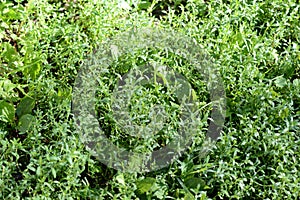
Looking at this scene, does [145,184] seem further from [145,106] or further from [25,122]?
[25,122]

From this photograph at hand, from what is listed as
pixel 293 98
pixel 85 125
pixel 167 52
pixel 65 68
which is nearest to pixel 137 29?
pixel 167 52

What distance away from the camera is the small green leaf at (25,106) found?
10.7 ft

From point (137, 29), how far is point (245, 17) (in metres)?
0.86

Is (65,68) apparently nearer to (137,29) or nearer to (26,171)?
(137,29)

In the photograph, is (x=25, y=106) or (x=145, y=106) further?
(x=25, y=106)

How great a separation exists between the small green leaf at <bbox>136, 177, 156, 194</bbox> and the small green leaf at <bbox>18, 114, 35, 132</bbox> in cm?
74

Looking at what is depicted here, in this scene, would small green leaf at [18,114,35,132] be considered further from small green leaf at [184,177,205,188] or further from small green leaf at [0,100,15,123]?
small green leaf at [184,177,205,188]

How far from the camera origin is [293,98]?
3479 millimetres

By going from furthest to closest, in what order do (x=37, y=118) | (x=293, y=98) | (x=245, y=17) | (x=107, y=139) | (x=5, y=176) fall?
1. (x=245, y=17)
2. (x=293, y=98)
3. (x=37, y=118)
4. (x=107, y=139)
5. (x=5, y=176)

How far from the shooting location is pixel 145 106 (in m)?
3.05

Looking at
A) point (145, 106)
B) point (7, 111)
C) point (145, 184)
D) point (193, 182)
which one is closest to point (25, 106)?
point (7, 111)

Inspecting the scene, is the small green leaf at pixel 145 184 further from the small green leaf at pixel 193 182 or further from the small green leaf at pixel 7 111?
the small green leaf at pixel 7 111

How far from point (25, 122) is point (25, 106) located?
150 mm

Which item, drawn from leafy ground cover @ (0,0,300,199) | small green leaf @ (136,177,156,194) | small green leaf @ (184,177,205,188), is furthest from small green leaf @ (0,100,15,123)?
small green leaf @ (184,177,205,188)
